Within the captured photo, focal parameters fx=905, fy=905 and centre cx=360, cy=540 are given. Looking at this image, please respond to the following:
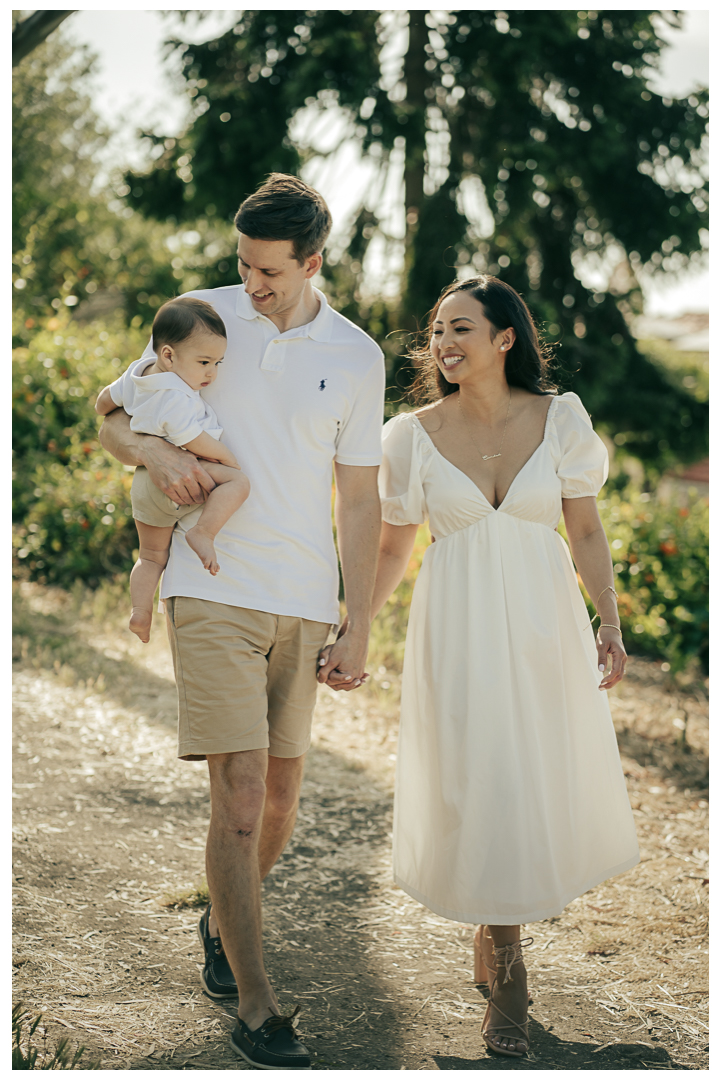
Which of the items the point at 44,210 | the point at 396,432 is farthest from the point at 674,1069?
the point at 44,210

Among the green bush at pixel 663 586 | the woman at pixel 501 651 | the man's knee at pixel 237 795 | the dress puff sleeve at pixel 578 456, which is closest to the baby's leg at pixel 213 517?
the man's knee at pixel 237 795

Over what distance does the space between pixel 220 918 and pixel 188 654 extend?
0.68m

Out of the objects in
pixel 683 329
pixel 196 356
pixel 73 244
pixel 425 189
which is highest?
A: pixel 683 329

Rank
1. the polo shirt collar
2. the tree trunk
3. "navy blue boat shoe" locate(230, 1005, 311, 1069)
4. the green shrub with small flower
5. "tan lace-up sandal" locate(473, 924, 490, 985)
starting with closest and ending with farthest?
1. "navy blue boat shoe" locate(230, 1005, 311, 1069)
2. the polo shirt collar
3. "tan lace-up sandal" locate(473, 924, 490, 985)
4. the tree trunk
5. the green shrub with small flower

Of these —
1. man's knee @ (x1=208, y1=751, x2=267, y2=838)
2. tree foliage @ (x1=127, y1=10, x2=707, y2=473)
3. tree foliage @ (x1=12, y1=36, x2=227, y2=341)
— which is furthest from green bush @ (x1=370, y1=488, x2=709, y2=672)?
tree foliage @ (x1=12, y1=36, x2=227, y2=341)

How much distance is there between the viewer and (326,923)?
3.27 m

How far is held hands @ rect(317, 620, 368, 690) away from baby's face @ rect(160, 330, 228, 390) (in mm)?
794

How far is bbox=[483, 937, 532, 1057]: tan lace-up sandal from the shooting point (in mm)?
2506

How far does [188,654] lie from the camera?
2.37 meters

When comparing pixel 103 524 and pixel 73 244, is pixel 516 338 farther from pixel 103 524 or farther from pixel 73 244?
pixel 73 244

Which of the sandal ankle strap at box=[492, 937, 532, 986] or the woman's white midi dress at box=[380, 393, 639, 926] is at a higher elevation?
the woman's white midi dress at box=[380, 393, 639, 926]

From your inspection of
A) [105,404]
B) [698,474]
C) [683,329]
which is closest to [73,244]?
[698,474]

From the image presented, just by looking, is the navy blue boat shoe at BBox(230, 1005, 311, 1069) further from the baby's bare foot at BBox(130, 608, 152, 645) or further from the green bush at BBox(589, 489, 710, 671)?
the green bush at BBox(589, 489, 710, 671)

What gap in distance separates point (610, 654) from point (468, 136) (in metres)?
8.32
